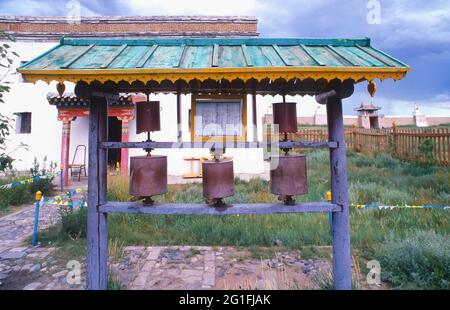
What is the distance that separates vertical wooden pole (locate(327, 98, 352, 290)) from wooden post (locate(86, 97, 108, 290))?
2628mm

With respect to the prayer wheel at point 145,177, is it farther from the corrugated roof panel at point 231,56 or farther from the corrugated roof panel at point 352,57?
the corrugated roof panel at point 352,57

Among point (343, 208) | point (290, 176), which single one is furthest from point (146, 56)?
point (343, 208)

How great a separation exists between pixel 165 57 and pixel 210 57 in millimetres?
468

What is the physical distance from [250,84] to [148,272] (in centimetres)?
290

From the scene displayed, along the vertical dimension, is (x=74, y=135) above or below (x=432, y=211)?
above

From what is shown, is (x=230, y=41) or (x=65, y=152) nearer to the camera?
(x=230, y=41)

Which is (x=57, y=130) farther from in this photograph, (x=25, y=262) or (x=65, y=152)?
(x=25, y=262)

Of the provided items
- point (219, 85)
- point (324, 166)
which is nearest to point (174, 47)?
point (219, 85)

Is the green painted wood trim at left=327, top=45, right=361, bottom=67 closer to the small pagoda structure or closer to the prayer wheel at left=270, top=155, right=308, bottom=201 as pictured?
the prayer wheel at left=270, top=155, right=308, bottom=201

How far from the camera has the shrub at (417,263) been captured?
332 centimetres

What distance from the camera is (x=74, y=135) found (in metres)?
12.8

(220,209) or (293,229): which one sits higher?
(220,209)

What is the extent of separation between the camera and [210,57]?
2.80 metres

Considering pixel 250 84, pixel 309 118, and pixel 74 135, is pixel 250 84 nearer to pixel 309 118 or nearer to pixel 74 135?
pixel 74 135
